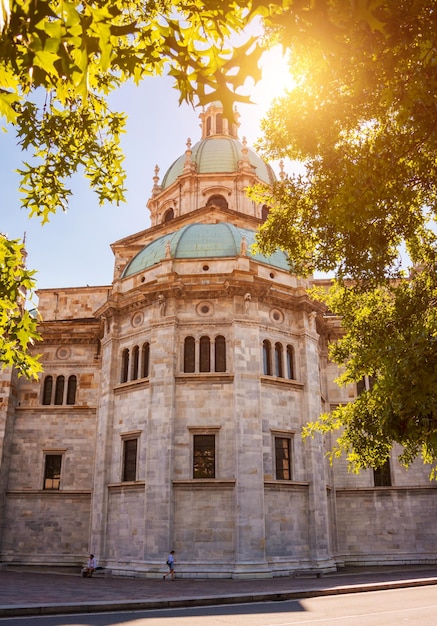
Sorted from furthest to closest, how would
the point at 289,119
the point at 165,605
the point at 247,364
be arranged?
the point at 247,364
the point at 165,605
the point at 289,119

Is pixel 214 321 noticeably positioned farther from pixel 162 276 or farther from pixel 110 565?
pixel 110 565

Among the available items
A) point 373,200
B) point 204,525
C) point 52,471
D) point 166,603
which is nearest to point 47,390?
point 52,471

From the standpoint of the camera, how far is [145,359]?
27359 millimetres

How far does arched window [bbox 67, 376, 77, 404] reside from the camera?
3186 centimetres

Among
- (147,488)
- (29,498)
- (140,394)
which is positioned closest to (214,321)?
(140,394)

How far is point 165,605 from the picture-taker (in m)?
15.9

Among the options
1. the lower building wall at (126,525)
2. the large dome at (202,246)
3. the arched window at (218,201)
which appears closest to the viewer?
the lower building wall at (126,525)

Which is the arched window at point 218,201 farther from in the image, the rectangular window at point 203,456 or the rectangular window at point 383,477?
the rectangular window at point 383,477

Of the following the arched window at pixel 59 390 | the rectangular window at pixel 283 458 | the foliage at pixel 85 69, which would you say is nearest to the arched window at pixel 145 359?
the rectangular window at pixel 283 458

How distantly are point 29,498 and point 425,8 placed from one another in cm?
2939

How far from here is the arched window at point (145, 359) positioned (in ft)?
89.0

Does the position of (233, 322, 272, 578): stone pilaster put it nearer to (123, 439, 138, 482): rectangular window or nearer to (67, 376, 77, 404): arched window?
(123, 439, 138, 482): rectangular window

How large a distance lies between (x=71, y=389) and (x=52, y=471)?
4.66 metres

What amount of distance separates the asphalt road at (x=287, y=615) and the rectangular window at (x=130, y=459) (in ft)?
35.9
